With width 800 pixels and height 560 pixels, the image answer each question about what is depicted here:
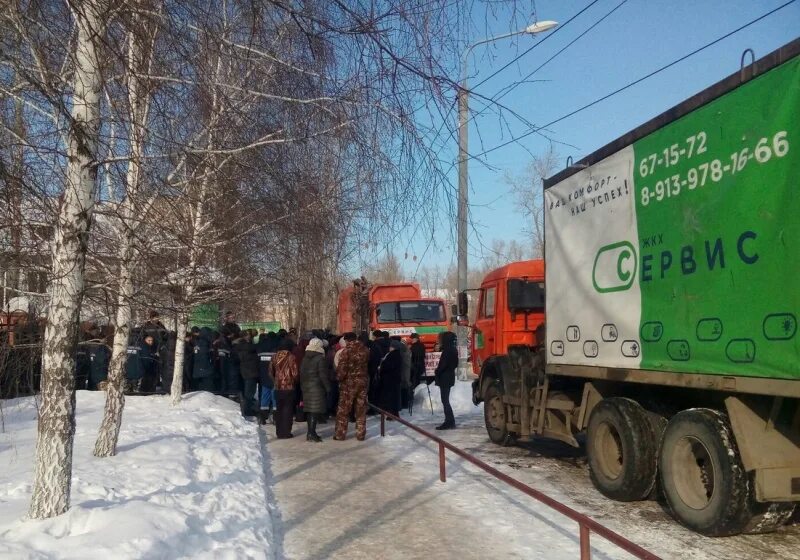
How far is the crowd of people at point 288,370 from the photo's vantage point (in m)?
11.6

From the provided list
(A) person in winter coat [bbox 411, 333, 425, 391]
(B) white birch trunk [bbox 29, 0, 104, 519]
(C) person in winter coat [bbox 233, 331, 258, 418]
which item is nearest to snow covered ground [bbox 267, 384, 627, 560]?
(B) white birch trunk [bbox 29, 0, 104, 519]

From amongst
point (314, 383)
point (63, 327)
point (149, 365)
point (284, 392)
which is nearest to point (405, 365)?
point (314, 383)

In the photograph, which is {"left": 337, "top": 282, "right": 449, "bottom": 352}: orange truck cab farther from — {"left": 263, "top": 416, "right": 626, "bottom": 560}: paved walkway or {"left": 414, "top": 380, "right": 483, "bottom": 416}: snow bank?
{"left": 263, "top": 416, "right": 626, "bottom": 560}: paved walkway

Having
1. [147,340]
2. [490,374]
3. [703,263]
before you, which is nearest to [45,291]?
[703,263]

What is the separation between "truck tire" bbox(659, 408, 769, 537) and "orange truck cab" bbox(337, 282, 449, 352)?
16.1 m

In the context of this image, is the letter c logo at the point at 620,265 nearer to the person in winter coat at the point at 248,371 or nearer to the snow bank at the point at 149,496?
the snow bank at the point at 149,496

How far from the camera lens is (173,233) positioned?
19.2 ft

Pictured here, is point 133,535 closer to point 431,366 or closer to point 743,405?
point 743,405

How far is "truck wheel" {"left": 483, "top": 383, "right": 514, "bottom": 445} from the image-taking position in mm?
10523

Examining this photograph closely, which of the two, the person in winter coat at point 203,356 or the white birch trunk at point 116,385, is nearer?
the white birch trunk at point 116,385

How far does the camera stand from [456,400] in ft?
54.6

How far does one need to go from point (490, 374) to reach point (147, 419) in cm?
567

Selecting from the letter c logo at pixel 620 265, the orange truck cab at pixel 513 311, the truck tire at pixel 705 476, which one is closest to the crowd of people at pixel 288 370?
the orange truck cab at pixel 513 311

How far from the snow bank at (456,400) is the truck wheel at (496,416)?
442 cm
